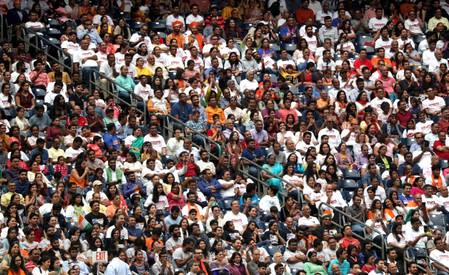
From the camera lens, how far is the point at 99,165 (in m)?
28.7

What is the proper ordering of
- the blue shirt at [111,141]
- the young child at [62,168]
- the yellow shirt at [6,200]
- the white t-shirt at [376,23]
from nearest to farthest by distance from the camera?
the yellow shirt at [6,200] → the young child at [62,168] → the blue shirt at [111,141] → the white t-shirt at [376,23]

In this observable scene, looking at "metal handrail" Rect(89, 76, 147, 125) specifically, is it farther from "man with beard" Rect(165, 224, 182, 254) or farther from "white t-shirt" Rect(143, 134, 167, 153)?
"man with beard" Rect(165, 224, 182, 254)

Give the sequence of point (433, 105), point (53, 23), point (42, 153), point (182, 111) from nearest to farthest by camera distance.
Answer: point (42, 153) < point (182, 111) < point (53, 23) < point (433, 105)

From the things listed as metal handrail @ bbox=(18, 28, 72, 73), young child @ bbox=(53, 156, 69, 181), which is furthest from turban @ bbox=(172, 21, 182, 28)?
young child @ bbox=(53, 156, 69, 181)

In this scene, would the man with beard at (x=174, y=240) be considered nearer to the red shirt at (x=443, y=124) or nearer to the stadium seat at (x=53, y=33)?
the stadium seat at (x=53, y=33)

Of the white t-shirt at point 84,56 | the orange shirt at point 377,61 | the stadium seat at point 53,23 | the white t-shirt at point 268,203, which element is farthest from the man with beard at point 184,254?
the orange shirt at point 377,61

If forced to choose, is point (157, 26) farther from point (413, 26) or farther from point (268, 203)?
point (268, 203)

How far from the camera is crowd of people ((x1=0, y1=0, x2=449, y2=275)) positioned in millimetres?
27031

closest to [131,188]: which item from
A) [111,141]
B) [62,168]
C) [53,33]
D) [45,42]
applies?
[62,168]

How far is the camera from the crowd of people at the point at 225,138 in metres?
27.0

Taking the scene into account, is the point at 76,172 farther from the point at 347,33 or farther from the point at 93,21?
the point at 347,33

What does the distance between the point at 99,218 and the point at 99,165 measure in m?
1.82

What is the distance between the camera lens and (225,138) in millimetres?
30531

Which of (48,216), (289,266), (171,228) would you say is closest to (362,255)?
(289,266)
